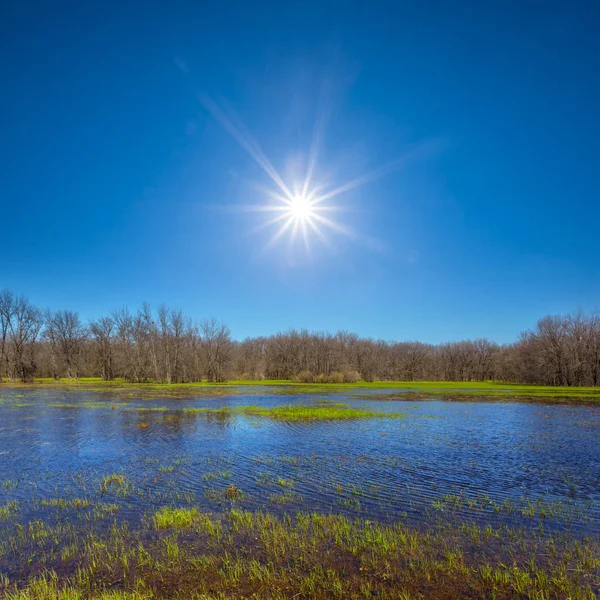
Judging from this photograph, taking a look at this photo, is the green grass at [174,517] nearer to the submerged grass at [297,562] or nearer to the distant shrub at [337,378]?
the submerged grass at [297,562]

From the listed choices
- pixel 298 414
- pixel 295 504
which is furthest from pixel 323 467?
pixel 298 414

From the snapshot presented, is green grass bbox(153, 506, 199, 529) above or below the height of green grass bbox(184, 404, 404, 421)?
above

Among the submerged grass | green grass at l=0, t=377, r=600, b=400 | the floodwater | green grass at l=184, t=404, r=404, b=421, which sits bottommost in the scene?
green grass at l=0, t=377, r=600, b=400

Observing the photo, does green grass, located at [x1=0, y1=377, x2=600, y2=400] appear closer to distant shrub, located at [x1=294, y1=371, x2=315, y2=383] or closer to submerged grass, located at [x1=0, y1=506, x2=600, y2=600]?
distant shrub, located at [x1=294, y1=371, x2=315, y2=383]

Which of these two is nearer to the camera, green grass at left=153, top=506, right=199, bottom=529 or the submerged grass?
the submerged grass

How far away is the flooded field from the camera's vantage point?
23.4 feet

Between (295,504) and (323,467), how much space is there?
15.5ft

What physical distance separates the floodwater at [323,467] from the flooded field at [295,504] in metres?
0.09

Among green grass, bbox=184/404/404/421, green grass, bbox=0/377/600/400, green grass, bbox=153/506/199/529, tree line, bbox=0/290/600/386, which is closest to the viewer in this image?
green grass, bbox=153/506/199/529

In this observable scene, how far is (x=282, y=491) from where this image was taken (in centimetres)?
1259

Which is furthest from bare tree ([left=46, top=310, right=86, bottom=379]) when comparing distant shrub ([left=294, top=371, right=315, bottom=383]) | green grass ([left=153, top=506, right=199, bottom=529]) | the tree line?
green grass ([left=153, top=506, right=199, bottom=529])

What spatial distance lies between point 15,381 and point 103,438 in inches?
3723

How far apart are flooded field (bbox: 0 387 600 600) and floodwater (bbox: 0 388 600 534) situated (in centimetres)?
9

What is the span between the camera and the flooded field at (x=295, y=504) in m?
7.13
